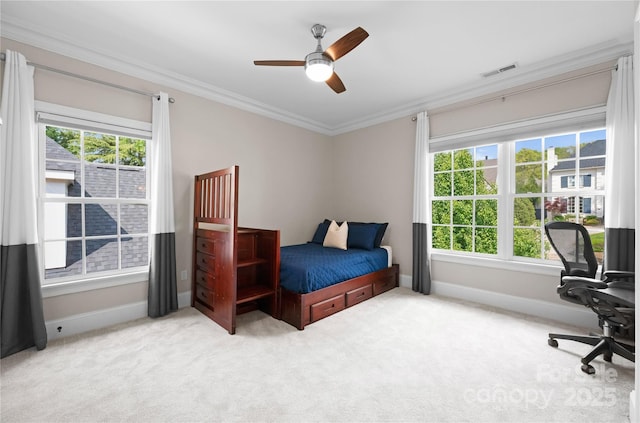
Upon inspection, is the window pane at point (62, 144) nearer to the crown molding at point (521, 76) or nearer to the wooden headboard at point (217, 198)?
the wooden headboard at point (217, 198)

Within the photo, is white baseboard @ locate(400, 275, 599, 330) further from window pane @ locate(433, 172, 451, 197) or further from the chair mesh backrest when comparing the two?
window pane @ locate(433, 172, 451, 197)

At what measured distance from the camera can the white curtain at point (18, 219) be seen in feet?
6.98

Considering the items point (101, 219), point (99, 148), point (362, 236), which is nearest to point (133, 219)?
point (101, 219)

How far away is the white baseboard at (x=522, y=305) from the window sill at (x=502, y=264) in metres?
0.31

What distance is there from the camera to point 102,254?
9.31 feet

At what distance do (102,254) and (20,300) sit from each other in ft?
2.31

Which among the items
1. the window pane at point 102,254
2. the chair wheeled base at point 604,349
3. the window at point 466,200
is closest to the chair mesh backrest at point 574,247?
the chair wheeled base at point 604,349

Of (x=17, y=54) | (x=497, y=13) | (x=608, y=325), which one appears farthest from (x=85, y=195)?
(x=608, y=325)

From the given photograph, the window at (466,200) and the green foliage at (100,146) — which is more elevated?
the green foliage at (100,146)

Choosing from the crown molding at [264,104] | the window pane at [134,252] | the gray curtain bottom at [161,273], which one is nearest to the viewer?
the crown molding at [264,104]

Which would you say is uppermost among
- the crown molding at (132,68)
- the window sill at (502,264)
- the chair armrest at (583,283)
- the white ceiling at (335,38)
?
the white ceiling at (335,38)

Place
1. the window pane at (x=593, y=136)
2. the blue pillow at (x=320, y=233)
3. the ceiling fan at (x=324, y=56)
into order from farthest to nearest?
the blue pillow at (x=320, y=233), the window pane at (x=593, y=136), the ceiling fan at (x=324, y=56)

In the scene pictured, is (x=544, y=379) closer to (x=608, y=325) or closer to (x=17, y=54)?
(x=608, y=325)

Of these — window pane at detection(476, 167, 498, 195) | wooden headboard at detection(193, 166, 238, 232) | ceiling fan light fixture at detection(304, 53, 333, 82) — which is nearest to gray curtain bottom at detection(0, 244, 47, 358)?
wooden headboard at detection(193, 166, 238, 232)
